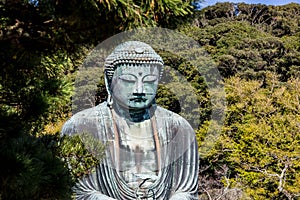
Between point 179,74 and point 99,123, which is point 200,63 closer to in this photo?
point 179,74

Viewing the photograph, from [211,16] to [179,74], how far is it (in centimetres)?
1270

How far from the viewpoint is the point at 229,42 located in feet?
73.1

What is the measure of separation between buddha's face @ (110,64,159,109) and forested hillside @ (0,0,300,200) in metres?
0.33

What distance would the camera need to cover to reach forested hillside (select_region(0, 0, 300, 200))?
1.91 m

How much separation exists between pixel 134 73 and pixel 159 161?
0.58 m

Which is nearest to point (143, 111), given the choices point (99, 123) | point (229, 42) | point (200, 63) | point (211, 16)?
point (99, 123)

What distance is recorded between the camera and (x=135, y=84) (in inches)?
136

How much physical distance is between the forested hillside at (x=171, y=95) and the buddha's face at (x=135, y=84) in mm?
332

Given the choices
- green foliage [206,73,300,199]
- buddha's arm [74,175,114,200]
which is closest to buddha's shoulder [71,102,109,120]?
buddha's arm [74,175,114,200]

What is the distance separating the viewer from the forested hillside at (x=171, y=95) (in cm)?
191

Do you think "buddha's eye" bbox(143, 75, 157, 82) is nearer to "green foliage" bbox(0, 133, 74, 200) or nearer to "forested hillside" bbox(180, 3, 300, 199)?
"green foliage" bbox(0, 133, 74, 200)

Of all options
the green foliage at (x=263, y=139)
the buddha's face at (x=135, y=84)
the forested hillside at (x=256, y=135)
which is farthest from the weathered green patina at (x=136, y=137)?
the green foliage at (x=263, y=139)

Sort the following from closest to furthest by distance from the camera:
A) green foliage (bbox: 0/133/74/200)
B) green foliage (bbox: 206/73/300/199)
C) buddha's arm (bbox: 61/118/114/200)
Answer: green foliage (bbox: 0/133/74/200) < buddha's arm (bbox: 61/118/114/200) < green foliage (bbox: 206/73/300/199)

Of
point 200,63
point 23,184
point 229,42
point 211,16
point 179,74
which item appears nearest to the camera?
point 23,184
